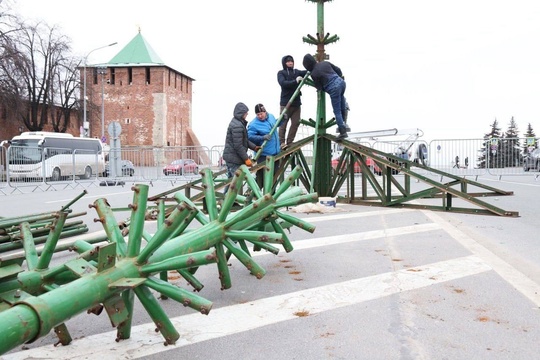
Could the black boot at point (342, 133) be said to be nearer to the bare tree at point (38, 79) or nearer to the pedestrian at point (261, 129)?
the pedestrian at point (261, 129)

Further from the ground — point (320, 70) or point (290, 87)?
point (320, 70)

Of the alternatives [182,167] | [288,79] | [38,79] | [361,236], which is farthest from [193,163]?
[38,79]

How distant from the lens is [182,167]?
21734mm

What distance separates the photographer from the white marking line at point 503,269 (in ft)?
12.7

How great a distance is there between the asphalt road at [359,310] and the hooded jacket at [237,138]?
317cm

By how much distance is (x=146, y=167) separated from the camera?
2186 centimetres

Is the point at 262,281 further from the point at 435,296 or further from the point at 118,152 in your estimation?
the point at 118,152

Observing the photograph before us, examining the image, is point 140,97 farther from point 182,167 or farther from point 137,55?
point 182,167

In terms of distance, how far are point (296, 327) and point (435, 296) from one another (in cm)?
114

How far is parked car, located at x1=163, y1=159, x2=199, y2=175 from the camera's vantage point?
21328 mm

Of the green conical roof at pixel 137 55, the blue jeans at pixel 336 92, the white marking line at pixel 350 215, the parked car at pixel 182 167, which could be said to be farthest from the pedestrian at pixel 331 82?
the green conical roof at pixel 137 55

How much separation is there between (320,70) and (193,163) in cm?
1322

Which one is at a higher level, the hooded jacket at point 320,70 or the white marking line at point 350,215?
the hooded jacket at point 320,70

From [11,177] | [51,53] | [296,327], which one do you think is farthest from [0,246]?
[51,53]
